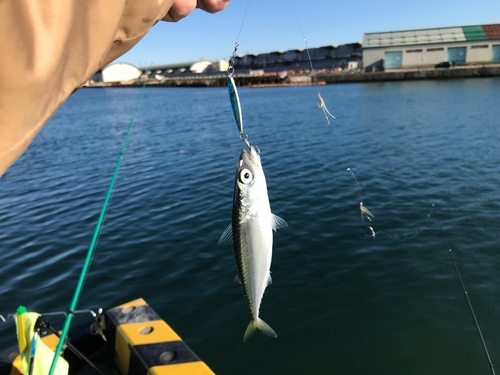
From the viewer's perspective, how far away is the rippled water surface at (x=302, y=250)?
21.1 ft

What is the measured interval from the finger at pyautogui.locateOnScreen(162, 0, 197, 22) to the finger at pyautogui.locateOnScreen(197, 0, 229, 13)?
0.34 metres

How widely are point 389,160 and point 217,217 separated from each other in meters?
9.29

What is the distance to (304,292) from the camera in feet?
25.5

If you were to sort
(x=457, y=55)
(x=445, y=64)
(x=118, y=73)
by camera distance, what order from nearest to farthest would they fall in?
(x=445, y=64) < (x=457, y=55) < (x=118, y=73)

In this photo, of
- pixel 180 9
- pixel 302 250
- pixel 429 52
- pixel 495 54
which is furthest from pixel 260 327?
pixel 495 54

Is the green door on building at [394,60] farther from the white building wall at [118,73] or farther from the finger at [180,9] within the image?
the white building wall at [118,73]

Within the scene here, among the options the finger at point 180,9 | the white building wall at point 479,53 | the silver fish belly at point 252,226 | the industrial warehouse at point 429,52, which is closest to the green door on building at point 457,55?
the industrial warehouse at point 429,52

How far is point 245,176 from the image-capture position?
9.87 ft

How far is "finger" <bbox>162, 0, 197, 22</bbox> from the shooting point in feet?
7.48

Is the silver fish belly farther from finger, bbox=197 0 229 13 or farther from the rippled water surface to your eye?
the rippled water surface

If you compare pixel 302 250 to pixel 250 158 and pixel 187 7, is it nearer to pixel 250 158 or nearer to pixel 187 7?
pixel 250 158

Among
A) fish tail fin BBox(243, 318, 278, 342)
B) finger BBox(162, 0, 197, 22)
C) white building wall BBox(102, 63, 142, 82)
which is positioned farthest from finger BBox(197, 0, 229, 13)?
white building wall BBox(102, 63, 142, 82)

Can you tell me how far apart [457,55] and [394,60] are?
1154cm

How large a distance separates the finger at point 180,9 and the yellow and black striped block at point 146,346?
3788mm
